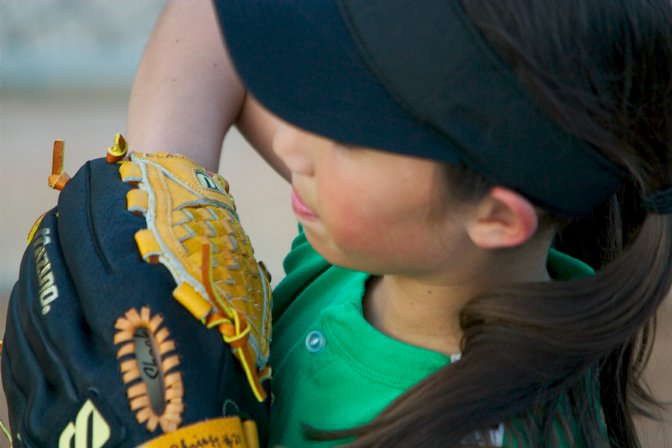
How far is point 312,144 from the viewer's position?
3.77ft

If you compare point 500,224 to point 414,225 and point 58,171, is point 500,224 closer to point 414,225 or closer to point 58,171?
point 414,225

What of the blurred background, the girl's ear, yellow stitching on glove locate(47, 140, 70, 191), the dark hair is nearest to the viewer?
the dark hair

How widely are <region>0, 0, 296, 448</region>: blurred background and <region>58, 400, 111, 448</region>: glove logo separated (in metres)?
1.66

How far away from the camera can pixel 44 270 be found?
123 centimetres

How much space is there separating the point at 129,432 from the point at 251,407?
18cm

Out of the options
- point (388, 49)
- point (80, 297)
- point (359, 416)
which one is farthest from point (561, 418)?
point (80, 297)

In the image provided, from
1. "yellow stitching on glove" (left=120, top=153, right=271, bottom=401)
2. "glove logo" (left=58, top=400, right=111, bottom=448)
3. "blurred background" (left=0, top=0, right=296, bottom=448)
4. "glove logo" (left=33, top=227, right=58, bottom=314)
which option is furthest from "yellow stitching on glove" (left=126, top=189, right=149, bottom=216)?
"blurred background" (left=0, top=0, right=296, bottom=448)

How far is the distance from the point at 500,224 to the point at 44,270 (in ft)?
1.88

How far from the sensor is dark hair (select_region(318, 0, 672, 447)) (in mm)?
1033

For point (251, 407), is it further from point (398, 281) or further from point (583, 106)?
point (583, 106)

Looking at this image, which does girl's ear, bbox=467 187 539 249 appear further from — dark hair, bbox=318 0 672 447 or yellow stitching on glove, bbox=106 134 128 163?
yellow stitching on glove, bbox=106 134 128 163

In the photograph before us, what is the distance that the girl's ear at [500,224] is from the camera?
113cm

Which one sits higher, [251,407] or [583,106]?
[583,106]

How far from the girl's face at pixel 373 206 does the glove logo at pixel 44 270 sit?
32cm
